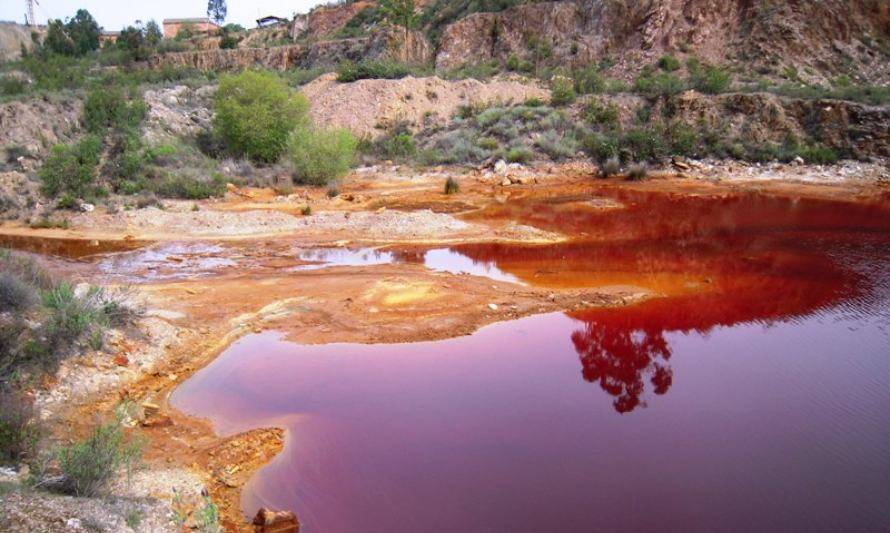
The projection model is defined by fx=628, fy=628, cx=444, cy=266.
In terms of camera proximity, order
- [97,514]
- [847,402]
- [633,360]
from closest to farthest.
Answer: [97,514] → [847,402] → [633,360]

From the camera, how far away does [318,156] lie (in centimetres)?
2191

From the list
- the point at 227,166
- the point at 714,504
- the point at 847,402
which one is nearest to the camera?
the point at 714,504

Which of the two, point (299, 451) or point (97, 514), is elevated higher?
point (97, 514)

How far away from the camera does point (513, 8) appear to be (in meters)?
42.0

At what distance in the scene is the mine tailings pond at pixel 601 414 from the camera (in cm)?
585

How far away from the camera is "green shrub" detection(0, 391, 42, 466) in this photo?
218 inches

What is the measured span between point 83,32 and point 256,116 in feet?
152

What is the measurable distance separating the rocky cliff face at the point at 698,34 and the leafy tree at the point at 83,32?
1396 inches

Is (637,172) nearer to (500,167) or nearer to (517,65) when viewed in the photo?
(500,167)

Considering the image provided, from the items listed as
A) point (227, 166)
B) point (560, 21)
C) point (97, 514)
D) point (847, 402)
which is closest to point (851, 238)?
point (847, 402)

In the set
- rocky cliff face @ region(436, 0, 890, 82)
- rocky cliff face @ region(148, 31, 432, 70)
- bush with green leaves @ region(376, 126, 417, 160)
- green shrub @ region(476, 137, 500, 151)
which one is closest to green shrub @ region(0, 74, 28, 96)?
rocky cliff face @ region(148, 31, 432, 70)

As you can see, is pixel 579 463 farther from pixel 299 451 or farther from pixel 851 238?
pixel 851 238

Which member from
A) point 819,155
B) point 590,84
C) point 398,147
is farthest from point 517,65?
point 819,155

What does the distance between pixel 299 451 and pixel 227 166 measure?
18019mm
